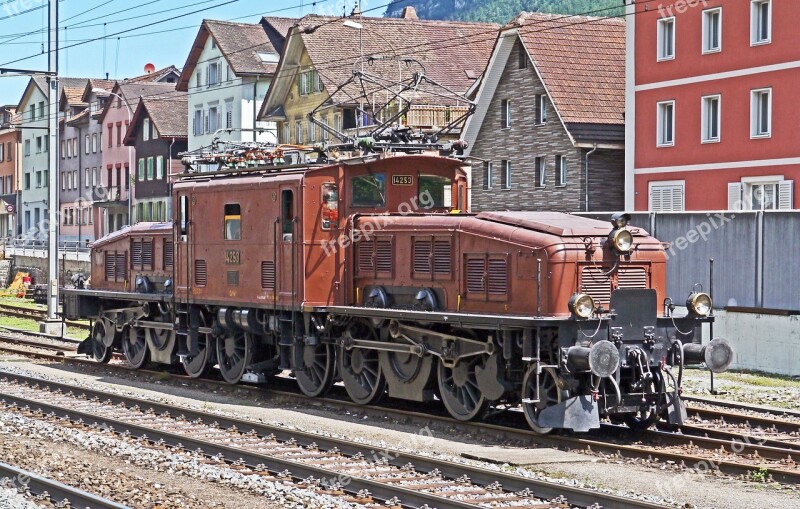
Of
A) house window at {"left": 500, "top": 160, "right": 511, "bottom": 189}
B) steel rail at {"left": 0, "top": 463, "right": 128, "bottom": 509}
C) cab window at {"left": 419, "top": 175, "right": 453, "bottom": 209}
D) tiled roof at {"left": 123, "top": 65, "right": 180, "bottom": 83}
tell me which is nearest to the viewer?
steel rail at {"left": 0, "top": 463, "right": 128, "bottom": 509}

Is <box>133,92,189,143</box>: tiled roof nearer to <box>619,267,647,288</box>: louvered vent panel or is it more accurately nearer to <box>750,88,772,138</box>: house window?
<box>750,88,772,138</box>: house window

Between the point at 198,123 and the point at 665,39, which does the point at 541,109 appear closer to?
the point at 665,39

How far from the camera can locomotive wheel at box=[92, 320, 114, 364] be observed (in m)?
24.8

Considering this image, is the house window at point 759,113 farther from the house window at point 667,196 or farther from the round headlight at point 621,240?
the round headlight at point 621,240

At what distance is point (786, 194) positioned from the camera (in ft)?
116

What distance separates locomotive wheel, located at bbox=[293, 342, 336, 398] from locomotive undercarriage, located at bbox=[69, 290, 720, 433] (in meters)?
0.02

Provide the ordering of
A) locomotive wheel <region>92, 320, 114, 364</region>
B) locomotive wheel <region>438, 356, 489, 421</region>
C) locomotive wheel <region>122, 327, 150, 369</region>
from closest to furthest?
locomotive wheel <region>438, 356, 489, 421</region>
locomotive wheel <region>122, 327, 150, 369</region>
locomotive wheel <region>92, 320, 114, 364</region>

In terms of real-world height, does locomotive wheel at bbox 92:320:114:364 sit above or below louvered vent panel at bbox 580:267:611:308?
below

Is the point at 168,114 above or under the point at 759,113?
above

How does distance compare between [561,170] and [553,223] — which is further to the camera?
[561,170]

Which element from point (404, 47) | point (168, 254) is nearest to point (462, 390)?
point (168, 254)

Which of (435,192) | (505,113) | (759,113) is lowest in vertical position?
(435,192)

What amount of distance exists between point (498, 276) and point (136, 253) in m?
10.7

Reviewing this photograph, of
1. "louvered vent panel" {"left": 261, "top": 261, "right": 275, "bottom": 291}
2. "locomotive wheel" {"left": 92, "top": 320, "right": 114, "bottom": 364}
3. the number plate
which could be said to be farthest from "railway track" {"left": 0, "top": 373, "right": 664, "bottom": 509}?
"locomotive wheel" {"left": 92, "top": 320, "right": 114, "bottom": 364}
